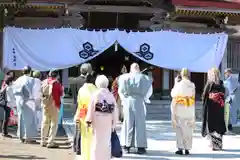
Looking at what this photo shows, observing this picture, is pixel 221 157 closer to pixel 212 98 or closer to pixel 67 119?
pixel 212 98

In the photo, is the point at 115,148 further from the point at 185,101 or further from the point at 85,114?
the point at 185,101

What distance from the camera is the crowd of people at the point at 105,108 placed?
636cm

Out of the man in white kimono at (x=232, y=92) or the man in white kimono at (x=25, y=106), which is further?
the man in white kimono at (x=232, y=92)

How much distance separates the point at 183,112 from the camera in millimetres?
8648

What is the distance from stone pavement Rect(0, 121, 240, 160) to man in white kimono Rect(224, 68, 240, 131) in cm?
145

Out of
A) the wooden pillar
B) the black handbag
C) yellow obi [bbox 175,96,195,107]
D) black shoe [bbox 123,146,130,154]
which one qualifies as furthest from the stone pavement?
the wooden pillar

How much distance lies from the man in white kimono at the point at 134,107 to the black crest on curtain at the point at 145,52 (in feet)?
16.0

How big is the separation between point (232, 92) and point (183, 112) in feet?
12.4

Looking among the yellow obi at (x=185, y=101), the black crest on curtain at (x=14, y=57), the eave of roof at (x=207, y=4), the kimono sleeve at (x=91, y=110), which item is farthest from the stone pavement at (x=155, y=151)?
the eave of roof at (x=207, y=4)

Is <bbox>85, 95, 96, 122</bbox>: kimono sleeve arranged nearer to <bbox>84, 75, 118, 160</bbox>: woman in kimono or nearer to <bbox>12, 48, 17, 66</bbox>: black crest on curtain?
<bbox>84, 75, 118, 160</bbox>: woman in kimono

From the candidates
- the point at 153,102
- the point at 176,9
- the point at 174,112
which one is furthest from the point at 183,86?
the point at 153,102

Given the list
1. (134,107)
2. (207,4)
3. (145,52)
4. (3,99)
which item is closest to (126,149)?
(134,107)

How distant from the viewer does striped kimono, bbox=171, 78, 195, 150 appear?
28.3 feet

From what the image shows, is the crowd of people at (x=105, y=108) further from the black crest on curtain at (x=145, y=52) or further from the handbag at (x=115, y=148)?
the black crest on curtain at (x=145, y=52)
